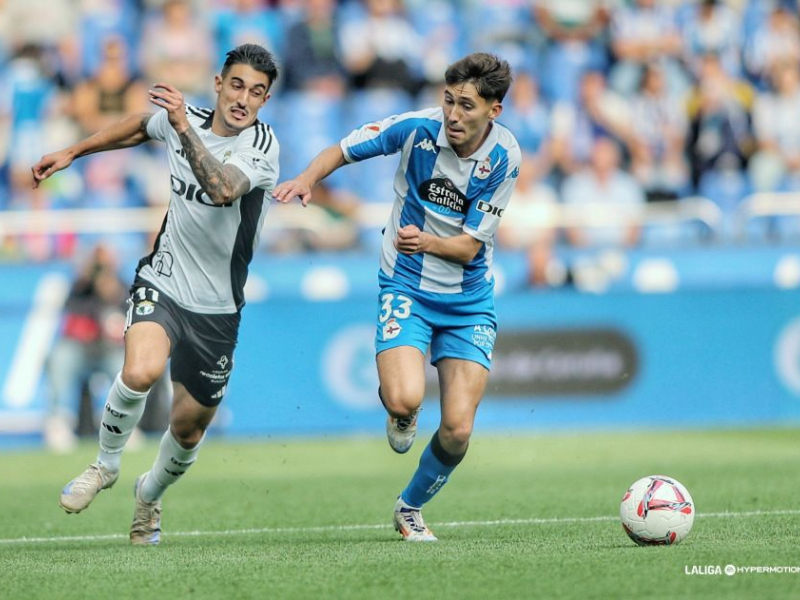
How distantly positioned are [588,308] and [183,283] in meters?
8.85

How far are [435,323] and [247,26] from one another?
1176cm

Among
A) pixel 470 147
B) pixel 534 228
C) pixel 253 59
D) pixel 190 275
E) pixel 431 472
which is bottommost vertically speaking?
pixel 431 472

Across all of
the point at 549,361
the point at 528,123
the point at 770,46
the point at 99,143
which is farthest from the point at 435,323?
the point at 770,46

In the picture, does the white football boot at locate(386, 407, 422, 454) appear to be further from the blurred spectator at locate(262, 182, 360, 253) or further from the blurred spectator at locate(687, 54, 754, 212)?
the blurred spectator at locate(687, 54, 754, 212)

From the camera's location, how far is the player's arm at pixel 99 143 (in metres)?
8.03

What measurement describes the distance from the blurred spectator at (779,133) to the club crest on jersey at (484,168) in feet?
39.1

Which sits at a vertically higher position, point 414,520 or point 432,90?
point 432,90

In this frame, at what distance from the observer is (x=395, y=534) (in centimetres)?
843

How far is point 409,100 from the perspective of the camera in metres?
18.9

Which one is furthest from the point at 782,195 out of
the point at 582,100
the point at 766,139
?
the point at 582,100

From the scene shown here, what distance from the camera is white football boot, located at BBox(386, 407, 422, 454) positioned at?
811 cm

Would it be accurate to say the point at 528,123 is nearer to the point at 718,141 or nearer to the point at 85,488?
the point at 718,141

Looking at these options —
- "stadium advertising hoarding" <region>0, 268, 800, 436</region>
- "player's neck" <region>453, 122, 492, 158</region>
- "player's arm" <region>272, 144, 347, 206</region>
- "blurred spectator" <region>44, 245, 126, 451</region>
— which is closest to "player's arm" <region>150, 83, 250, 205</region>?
"player's arm" <region>272, 144, 347, 206</region>

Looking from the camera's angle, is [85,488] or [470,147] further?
[470,147]
